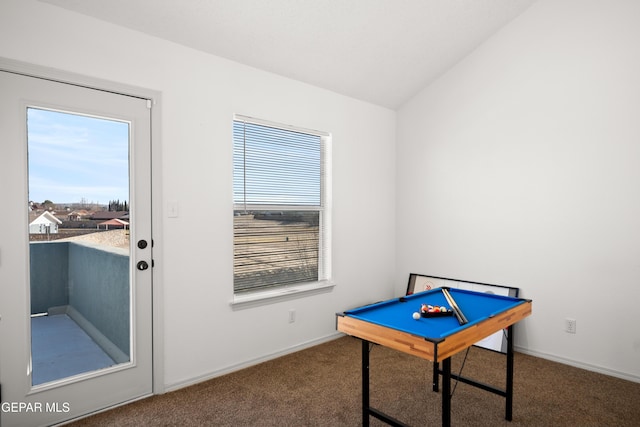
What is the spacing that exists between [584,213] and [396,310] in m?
2.12

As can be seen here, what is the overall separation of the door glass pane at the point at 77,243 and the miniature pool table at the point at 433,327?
1.67m

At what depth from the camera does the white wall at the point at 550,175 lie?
3.17 metres

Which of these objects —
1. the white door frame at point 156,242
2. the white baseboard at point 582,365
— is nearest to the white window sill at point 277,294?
the white door frame at point 156,242

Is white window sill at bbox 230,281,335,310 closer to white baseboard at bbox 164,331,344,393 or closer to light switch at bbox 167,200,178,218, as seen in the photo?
white baseboard at bbox 164,331,344,393

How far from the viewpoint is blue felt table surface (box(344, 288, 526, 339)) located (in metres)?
2.01

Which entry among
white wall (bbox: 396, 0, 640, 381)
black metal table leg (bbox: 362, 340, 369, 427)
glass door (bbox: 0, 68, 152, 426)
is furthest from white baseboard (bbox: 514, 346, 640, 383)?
glass door (bbox: 0, 68, 152, 426)

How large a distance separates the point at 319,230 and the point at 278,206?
61 centimetres

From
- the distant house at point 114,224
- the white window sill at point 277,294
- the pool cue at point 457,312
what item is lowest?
the white window sill at point 277,294

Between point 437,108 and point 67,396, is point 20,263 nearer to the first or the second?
point 67,396

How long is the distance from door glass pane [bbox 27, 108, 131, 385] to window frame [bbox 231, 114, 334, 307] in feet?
2.98

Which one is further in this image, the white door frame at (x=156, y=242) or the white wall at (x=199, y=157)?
the white door frame at (x=156, y=242)

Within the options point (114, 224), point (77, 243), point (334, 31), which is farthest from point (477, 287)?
point (77, 243)

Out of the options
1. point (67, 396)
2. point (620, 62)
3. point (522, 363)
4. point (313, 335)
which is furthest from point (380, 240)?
point (67, 396)

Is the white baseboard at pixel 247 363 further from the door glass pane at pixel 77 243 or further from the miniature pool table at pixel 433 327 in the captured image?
the miniature pool table at pixel 433 327
